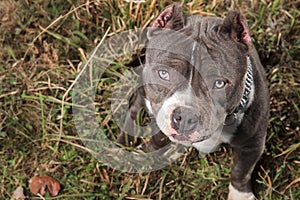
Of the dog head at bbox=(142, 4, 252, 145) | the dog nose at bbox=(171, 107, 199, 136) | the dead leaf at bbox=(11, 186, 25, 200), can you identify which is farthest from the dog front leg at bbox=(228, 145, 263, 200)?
the dead leaf at bbox=(11, 186, 25, 200)

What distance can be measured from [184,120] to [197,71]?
22cm

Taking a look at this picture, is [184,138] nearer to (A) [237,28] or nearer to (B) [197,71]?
(B) [197,71]

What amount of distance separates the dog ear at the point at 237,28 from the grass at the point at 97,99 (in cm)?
105

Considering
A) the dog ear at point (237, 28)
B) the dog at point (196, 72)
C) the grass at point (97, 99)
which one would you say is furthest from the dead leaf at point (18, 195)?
the dog ear at point (237, 28)

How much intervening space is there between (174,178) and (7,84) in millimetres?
1281

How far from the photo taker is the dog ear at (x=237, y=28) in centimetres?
245

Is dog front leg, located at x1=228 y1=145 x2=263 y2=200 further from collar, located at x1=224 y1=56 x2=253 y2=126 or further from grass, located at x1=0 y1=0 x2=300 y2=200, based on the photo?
collar, located at x1=224 y1=56 x2=253 y2=126

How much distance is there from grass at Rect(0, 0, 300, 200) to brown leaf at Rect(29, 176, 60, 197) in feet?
0.14

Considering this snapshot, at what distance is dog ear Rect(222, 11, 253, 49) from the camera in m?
2.45

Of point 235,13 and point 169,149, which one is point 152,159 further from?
point 235,13

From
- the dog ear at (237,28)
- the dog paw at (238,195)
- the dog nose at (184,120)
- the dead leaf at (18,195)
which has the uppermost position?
the dog ear at (237,28)

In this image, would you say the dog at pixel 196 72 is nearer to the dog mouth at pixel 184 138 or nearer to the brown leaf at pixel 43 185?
the dog mouth at pixel 184 138

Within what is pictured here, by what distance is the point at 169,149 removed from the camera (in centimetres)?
343

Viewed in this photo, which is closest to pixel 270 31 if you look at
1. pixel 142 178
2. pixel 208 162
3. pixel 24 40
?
pixel 208 162
